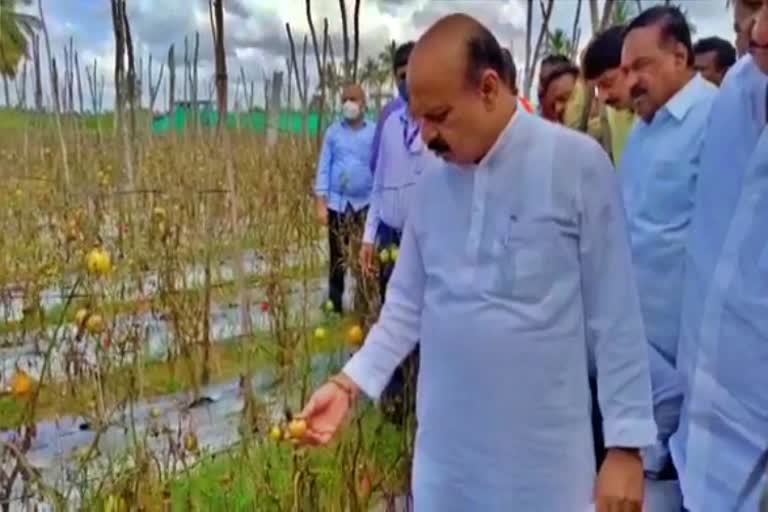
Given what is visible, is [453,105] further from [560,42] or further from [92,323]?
[560,42]

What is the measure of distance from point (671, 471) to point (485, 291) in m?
0.45

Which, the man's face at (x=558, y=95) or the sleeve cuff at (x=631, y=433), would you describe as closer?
the sleeve cuff at (x=631, y=433)

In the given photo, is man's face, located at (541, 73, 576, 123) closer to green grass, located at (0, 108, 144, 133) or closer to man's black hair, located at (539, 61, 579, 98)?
man's black hair, located at (539, 61, 579, 98)

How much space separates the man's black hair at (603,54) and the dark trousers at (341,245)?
948 millimetres

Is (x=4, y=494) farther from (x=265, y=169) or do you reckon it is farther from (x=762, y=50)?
(x=265, y=169)

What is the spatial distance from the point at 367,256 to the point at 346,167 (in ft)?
6.75

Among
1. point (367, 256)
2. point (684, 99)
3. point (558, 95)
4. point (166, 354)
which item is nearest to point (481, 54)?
point (684, 99)

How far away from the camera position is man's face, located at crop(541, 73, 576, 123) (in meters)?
3.41

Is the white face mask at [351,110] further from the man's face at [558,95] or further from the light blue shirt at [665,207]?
the light blue shirt at [665,207]

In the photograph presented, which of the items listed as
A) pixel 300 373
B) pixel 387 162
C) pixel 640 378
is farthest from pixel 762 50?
pixel 387 162

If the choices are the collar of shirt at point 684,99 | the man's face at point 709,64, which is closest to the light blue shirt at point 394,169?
the man's face at point 709,64

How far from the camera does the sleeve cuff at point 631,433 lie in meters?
1.24

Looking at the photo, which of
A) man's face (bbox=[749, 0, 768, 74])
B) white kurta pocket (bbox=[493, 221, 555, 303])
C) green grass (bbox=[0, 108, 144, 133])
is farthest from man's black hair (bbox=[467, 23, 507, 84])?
green grass (bbox=[0, 108, 144, 133])

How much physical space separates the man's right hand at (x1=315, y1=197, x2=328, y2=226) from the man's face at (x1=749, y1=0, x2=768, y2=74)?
3.68 m
